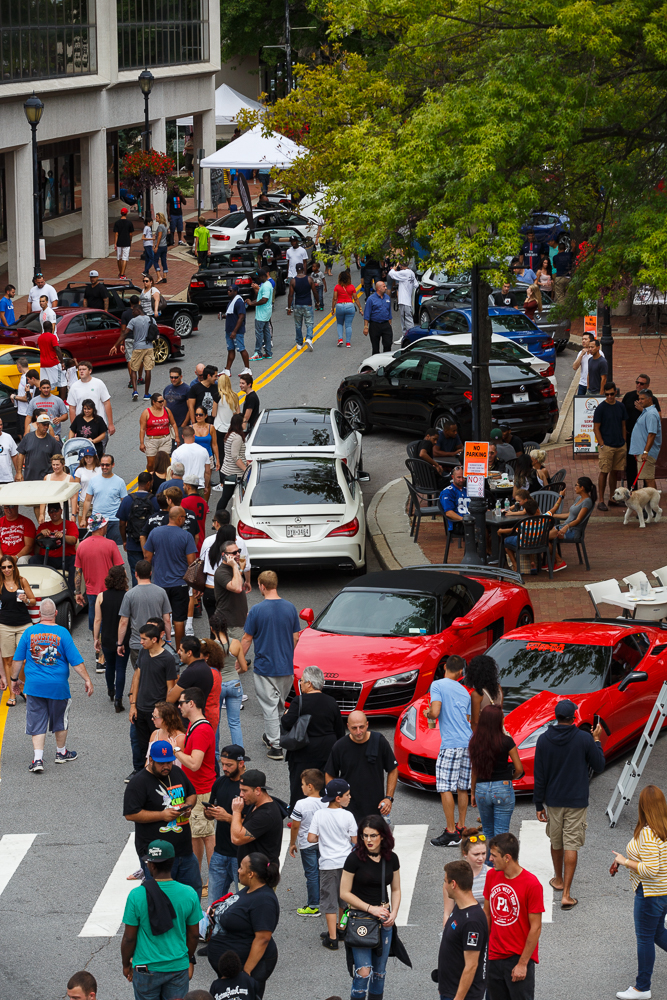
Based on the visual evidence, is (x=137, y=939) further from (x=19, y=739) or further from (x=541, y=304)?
(x=541, y=304)

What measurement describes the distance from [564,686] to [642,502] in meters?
7.59

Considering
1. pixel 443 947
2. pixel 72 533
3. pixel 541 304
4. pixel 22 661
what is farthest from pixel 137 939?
pixel 541 304

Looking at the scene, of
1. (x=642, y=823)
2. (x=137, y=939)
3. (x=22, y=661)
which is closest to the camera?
(x=137, y=939)

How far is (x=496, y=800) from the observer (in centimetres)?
984

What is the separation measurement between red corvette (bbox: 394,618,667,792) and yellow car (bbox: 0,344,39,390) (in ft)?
46.0

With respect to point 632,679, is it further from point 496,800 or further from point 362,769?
point 362,769

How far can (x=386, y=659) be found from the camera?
12.8m

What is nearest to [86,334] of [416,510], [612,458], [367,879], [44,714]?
[416,510]

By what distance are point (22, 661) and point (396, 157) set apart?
769 centimetres

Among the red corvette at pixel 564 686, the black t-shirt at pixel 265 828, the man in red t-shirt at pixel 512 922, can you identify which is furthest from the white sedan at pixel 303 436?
the man in red t-shirt at pixel 512 922

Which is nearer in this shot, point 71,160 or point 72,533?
point 72,533

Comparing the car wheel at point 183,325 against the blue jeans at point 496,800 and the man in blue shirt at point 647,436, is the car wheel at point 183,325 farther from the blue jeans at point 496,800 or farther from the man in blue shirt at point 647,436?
the blue jeans at point 496,800

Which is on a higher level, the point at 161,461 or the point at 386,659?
the point at 161,461

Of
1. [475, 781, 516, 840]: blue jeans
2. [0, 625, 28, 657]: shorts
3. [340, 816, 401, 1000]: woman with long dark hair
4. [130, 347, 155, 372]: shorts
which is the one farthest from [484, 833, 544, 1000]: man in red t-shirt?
[130, 347, 155, 372]: shorts
